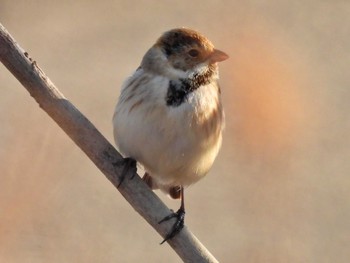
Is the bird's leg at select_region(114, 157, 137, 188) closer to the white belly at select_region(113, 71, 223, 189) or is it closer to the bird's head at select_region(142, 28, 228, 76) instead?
the white belly at select_region(113, 71, 223, 189)

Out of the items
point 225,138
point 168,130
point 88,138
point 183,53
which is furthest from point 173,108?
point 225,138

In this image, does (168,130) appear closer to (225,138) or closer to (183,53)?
(183,53)

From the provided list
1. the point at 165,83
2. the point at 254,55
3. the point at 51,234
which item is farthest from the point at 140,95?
the point at 254,55

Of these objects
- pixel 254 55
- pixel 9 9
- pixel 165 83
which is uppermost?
pixel 9 9

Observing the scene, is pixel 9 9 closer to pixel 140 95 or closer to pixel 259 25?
pixel 259 25

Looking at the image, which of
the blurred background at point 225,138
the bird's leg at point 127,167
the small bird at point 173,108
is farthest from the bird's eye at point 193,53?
the blurred background at point 225,138

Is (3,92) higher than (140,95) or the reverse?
higher
